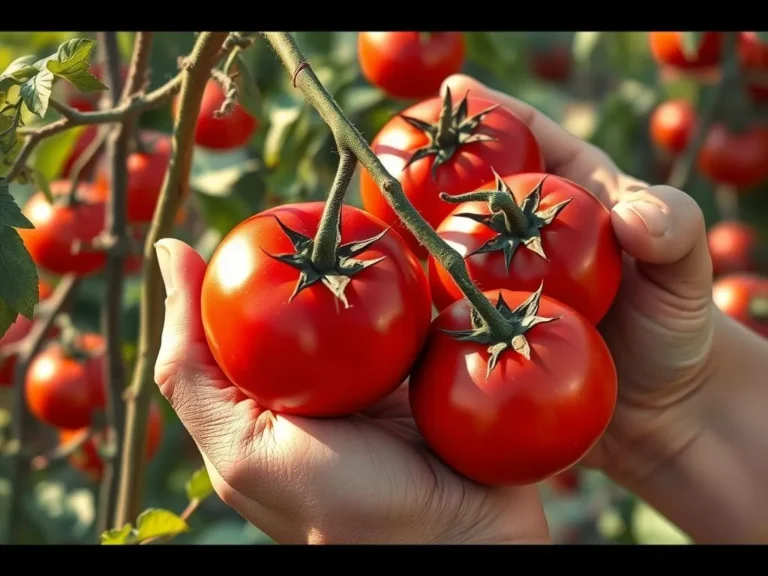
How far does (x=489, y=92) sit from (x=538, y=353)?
24.6 inches

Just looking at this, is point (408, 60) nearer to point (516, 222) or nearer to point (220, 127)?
point (220, 127)

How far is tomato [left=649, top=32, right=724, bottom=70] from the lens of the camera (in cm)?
217

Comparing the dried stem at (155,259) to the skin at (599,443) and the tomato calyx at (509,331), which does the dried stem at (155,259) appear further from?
the tomato calyx at (509,331)

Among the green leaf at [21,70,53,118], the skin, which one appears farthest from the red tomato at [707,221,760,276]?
the green leaf at [21,70,53,118]

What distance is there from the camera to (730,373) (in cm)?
149

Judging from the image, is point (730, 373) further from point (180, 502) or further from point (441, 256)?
point (180, 502)

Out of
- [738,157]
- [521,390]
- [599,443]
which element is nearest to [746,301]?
[738,157]

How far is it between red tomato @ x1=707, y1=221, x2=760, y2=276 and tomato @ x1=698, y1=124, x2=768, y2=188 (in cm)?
12

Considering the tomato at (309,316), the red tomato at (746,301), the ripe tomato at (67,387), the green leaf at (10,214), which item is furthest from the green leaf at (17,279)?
the red tomato at (746,301)

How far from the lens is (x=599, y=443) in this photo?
1.56 meters

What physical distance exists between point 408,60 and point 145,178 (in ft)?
1.62

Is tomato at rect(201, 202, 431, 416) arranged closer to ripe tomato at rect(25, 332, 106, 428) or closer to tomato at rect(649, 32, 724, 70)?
ripe tomato at rect(25, 332, 106, 428)

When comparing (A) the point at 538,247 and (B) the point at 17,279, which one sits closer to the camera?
(B) the point at 17,279
